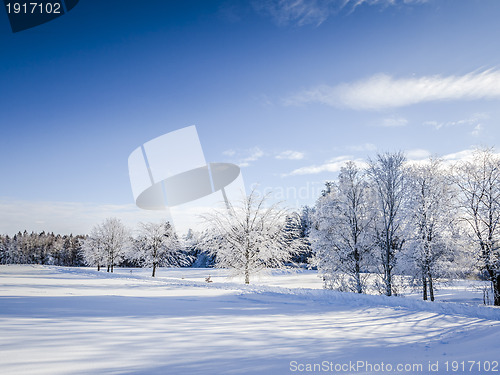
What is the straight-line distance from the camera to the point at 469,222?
18.7m

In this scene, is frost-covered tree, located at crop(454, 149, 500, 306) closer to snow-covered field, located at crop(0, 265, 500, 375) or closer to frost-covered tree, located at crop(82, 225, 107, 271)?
snow-covered field, located at crop(0, 265, 500, 375)

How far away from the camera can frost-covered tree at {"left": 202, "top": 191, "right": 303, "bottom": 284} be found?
2200 centimetres

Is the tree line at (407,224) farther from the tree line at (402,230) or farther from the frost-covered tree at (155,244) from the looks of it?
the frost-covered tree at (155,244)

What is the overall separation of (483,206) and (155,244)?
115 feet

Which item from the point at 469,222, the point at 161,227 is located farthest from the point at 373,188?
the point at 161,227

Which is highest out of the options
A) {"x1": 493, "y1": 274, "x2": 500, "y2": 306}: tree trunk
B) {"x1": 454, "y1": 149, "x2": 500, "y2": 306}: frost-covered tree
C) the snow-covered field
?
{"x1": 454, "y1": 149, "x2": 500, "y2": 306}: frost-covered tree

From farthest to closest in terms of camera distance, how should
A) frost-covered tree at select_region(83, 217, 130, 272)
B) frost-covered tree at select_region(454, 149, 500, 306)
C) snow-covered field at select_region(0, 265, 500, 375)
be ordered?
1. frost-covered tree at select_region(83, 217, 130, 272)
2. frost-covered tree at select_region(454, 149, 500, 306)
3. snow-covered field at select_region(0, 265, 500, 375)

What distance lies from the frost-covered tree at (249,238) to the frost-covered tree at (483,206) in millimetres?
12049

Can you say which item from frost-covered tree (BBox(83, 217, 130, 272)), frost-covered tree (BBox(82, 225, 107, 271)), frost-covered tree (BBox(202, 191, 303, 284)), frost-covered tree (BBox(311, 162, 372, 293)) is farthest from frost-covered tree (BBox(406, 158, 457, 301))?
frost-covered tree (BBox(82, 225, 107, 271))

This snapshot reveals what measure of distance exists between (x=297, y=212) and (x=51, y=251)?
120 metres

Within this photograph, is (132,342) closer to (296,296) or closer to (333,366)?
(333,366)

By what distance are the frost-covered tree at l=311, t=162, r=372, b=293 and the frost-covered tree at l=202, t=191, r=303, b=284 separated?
3.42 meters

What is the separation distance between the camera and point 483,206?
18.6 meters

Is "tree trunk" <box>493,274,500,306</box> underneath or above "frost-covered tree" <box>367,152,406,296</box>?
underneath
